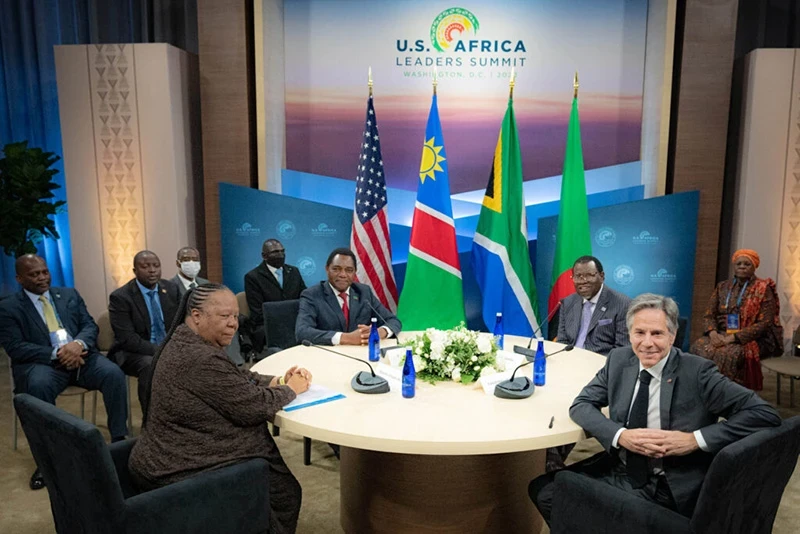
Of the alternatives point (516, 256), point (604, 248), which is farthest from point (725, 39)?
point (516, 256)

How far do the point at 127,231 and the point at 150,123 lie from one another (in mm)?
1056

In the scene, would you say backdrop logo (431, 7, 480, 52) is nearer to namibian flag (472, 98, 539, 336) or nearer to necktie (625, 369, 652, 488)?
namibian flag (472, 98, 539, 336)

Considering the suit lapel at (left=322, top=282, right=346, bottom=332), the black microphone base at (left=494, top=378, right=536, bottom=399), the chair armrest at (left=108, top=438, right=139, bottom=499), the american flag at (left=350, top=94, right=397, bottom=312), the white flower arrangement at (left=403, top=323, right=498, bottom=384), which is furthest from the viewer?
the american flag at (left=350, top=94, right=397, bottom=312)

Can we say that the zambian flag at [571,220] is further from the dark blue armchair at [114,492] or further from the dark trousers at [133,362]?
the dark blue armchair at [114,492]

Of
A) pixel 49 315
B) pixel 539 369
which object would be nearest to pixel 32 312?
pixel 49 315

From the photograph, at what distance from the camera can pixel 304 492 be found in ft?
11.5

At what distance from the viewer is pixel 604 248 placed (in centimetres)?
573

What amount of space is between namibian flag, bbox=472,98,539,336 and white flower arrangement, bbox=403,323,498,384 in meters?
2.47

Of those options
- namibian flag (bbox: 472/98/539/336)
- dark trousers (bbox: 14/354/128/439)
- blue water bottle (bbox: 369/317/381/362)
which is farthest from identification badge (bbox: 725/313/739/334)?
dark trousers (bbox: 14/354/128/439)

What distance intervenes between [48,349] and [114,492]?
222 centimetres

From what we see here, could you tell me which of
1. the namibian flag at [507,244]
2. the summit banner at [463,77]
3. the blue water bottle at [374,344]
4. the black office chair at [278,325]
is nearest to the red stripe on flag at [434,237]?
the namibian flag at [507,244]

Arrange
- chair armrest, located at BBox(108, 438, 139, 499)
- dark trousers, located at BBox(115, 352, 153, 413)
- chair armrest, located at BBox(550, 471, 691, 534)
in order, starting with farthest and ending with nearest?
dark trousers, located at BBox(115, 352, 153, 413)
chair armrest, located at BBox(108, 438, 139, 499)
chair armrest, located at BBox(550, 471, 691, 534)

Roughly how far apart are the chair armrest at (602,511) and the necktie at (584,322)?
1725 millimetres

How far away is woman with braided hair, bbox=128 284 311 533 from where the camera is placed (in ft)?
7.37
